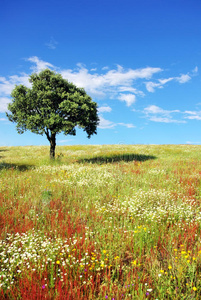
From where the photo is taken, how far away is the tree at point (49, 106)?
794 inches

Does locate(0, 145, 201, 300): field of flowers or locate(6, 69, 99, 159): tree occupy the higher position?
locate(6, 69, 99, 159): tree

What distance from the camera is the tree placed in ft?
66.1

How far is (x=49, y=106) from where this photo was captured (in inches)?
825

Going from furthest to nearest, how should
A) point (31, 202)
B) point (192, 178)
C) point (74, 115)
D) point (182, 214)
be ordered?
point (74, 115) < point (192, 178) < point (31, 202) < point (182, 214)

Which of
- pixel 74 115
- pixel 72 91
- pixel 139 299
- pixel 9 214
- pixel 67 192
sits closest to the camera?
pixel 139 299

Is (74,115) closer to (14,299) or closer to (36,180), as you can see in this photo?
(36,180)

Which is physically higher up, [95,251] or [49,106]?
[49,106]

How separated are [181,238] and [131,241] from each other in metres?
1.32

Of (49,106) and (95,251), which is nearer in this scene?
(95,251)

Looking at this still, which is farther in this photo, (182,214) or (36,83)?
(36,83)

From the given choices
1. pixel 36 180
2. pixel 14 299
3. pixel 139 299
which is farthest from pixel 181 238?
pixel 36 180

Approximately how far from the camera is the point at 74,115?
20781 mm

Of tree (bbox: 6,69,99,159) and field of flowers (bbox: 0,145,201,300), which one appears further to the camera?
tree (bbox: 6,69,99,159)

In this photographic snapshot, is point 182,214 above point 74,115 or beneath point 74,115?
beneath
